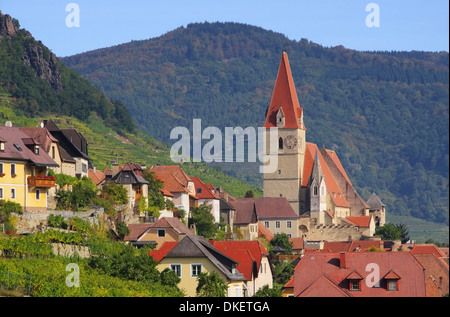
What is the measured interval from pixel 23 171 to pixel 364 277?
19.4 metres

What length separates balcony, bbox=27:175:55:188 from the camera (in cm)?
6072

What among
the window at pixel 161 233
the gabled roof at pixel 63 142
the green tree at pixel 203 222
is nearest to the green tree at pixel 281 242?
the green tree at pixel 203 222

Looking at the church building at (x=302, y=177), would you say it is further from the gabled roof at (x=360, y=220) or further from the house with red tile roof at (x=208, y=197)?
the house with red tile roof at (x=208, y=197)

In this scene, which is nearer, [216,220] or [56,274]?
[56,274]

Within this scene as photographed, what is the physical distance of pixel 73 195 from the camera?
217ft

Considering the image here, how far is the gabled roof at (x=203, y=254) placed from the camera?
58719 mm

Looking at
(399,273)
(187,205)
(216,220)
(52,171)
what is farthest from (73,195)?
(216,220)

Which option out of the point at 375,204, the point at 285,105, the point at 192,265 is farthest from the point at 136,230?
the point at 375,204

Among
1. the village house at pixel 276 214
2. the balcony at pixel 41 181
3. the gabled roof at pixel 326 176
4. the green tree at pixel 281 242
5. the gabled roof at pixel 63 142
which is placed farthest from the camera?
the gabled roof at pixel 326 176

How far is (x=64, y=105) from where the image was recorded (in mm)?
165250

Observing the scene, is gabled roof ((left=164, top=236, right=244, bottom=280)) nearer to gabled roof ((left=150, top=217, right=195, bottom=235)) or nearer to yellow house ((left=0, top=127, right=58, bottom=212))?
yellow house ((left=0, top=127, right=58, bottom=212))
